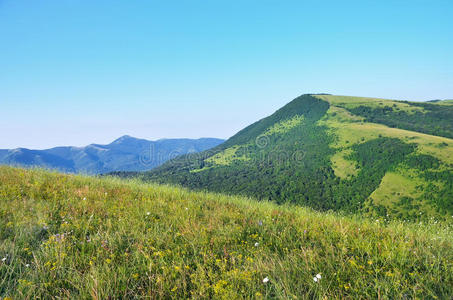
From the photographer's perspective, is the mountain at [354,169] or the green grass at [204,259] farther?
the mountain at [354,169]

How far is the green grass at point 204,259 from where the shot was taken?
2293 millimetres

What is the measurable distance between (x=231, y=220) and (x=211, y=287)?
2.02 metres

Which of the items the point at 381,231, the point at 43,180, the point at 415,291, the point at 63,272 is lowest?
the point at 381,231

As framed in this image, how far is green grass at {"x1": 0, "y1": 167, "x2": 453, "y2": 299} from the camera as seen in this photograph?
2.29 m

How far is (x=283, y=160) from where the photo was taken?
6604 inches

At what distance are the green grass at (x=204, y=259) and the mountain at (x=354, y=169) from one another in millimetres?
67831

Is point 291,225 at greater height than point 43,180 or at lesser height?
lesser

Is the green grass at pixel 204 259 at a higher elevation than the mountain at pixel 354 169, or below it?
higher

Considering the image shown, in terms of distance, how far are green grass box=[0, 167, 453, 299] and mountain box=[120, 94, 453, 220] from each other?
2671 inches

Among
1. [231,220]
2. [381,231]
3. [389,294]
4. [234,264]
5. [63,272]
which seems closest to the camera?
[389,294]

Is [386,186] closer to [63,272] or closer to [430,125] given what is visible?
[430,125]

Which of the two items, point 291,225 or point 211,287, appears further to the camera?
point 291,225

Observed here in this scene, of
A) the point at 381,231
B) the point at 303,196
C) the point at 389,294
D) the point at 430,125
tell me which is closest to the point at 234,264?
the point at 389,294

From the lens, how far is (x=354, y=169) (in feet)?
442
